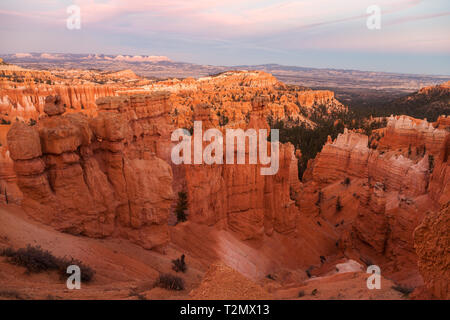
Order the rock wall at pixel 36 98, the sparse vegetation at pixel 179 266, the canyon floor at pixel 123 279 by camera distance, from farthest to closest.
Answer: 1. the rock wall at pixel 36 98
2. the sparse vegetation at pixel 179 266
3. the canyon floor at pixel 123 279

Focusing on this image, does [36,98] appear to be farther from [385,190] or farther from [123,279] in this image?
[385,190]

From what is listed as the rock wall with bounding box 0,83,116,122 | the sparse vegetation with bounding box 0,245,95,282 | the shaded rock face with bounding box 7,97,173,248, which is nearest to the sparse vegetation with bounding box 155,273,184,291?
the sparse vegetation with bounding box 0,245,95,282

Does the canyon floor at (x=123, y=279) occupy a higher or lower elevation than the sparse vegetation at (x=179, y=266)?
higher

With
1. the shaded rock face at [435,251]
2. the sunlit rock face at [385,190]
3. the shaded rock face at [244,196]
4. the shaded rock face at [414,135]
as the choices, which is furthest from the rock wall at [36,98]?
the shaded rock face at [435,251]

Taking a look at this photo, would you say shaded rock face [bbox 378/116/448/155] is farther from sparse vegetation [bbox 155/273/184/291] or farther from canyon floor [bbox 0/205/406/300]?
sparse vegetation [bbox 155/273/184/291]

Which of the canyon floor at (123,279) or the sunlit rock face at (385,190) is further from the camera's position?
the sunlit rock face at (385,190)

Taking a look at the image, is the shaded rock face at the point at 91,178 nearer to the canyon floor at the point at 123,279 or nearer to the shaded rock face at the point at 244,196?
the canyon floor at the point at 123,279
